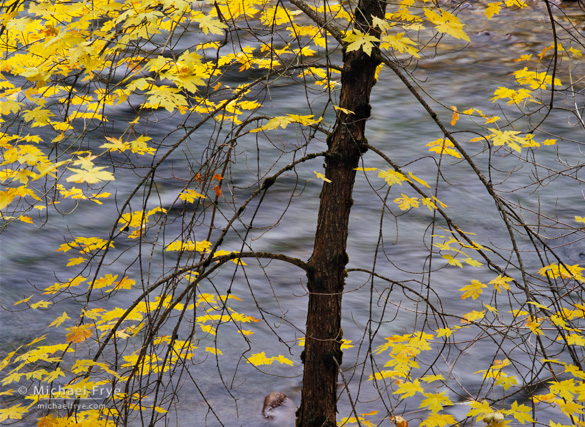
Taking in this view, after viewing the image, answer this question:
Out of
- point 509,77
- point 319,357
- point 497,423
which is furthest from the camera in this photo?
point 509,77

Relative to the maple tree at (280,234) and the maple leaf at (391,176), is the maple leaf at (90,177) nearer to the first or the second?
the maple tree at (280,234)

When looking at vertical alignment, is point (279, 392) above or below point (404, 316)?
below

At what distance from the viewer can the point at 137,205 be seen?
838 centimetres

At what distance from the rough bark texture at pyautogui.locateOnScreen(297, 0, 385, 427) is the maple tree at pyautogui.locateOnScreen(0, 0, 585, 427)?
0.4 inches

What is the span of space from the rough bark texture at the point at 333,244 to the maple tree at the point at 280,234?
1 cm

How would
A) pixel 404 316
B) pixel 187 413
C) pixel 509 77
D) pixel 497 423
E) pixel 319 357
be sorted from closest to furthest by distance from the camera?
pixel 497 423
pixel 319 357
pixel 187 413
pixel 404 316
pixel 509 77

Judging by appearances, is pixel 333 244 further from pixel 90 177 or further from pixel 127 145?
pixel 90 177

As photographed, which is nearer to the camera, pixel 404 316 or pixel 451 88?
pixel 404 316

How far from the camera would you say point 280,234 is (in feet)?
26.4

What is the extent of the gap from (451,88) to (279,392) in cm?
834

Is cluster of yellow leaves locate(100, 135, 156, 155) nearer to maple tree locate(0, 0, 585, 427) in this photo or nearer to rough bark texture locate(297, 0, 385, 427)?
maple tree locate(0, 0, 585, 427)

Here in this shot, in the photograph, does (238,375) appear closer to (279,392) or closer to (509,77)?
(279,392)

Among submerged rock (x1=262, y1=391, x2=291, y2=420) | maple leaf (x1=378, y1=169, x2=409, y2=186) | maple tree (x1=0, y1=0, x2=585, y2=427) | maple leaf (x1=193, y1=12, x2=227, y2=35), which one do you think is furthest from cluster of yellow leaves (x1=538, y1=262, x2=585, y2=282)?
submerged rock (x1=262, y1=391, x2=291, y2=420)

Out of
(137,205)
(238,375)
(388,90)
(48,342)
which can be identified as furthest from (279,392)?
(388,90)
